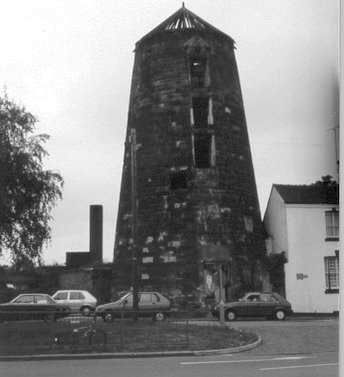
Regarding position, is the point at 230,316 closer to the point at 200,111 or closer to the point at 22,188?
the point at 200,111

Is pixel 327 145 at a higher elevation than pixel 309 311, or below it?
higher

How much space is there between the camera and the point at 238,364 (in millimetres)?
1232

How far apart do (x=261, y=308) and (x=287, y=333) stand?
10.2 inches

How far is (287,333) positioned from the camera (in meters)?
1.21

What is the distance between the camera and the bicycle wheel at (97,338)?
3.80 feet

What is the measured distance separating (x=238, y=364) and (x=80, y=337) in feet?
0.96

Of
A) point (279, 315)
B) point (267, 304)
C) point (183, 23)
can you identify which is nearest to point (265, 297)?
point (267, 304)

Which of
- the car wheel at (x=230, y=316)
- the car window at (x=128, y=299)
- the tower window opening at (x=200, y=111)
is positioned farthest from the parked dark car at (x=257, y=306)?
the tower window opening at (x=200, y=111)

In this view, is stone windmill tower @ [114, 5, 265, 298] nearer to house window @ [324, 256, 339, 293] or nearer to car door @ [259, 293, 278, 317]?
car door @ [259, 293, 278, 317]

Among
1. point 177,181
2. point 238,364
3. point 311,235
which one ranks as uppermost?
point 177,181

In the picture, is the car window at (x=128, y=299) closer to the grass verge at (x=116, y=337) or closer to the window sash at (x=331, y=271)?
the grass verge at (x=116, y=337)

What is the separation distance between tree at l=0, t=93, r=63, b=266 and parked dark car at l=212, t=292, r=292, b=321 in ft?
1.56

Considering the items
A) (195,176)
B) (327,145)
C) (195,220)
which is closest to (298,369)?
(327,145)

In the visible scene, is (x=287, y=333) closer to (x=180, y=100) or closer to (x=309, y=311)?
(x=309, y=311)
